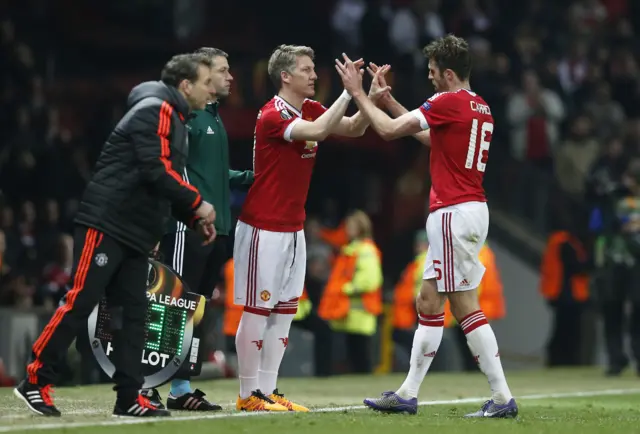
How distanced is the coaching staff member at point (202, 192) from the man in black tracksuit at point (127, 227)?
3.54ft

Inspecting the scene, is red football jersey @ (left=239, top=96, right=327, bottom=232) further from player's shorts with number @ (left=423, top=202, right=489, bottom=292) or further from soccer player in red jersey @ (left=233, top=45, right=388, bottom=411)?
player's shorts with number @ (left=423, top=202, right=489, bottom=292)

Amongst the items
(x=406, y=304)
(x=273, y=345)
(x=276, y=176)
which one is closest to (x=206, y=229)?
(x=276, y=176)

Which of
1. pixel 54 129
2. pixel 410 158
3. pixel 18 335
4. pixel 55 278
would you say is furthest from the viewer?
pixel 410 158

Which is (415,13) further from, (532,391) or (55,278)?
(532,391)

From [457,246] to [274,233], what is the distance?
1.22 m

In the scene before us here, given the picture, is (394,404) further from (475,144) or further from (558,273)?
(558,273)

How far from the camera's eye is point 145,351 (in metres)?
9.23

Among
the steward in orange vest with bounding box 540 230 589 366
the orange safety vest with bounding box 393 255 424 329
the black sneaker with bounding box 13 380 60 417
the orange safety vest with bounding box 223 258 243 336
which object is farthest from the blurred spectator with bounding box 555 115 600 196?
the black sneaker with bounding box 13 380 60 417

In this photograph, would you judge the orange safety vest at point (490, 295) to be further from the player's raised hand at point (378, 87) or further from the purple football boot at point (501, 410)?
the purple football boot at point (501, 410)

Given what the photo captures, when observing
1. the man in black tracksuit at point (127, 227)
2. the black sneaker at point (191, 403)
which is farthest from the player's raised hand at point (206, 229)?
the black sneaker at point (191, 403)

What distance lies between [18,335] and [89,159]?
6.02m

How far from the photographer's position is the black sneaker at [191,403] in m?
9.56

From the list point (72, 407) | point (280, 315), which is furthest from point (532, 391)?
point (72, 407)

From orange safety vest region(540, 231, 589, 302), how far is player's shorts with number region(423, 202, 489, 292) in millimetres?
10634
